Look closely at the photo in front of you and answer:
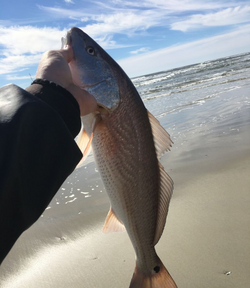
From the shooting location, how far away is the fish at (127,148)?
2.22m

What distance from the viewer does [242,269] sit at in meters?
2.55

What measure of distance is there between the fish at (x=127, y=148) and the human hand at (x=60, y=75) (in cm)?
29

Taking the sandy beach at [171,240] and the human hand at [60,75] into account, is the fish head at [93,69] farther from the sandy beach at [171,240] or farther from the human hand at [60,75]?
the sandy beach at [171,240]

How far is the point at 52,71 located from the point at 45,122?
608 mm

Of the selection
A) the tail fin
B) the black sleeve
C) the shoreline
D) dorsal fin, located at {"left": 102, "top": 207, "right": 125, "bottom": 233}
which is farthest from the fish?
the black sleeve

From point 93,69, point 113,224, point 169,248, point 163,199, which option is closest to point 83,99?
point 93,69

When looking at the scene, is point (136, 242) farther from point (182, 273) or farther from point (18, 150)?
point (18, 150)

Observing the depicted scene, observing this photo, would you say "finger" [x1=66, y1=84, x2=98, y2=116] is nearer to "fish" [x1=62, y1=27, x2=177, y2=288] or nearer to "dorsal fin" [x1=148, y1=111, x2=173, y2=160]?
"fish" [x1=62, y1=27, x2=177, y2=288]

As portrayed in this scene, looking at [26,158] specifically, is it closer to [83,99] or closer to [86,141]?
[83,99]

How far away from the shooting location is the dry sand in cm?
271

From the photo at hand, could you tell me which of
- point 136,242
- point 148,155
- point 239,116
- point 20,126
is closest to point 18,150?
point 20,126

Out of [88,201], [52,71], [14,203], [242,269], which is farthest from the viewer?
[88,201]

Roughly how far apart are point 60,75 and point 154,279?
5.76 feet

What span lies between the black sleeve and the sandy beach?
6.53ft
